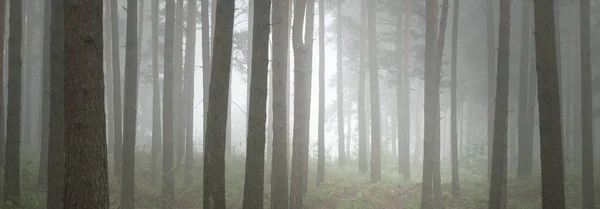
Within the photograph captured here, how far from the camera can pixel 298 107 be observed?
11070 millimetres

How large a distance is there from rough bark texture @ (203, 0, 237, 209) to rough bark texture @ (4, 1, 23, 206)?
548 centimetres

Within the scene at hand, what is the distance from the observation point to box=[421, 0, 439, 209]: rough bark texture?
36.5ft

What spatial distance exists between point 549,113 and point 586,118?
776cm

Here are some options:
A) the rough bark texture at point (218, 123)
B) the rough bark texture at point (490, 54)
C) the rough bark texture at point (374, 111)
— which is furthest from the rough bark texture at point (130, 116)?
the rough bark texture at point (490, 54)

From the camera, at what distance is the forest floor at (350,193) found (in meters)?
12.2

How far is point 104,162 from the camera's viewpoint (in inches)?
184

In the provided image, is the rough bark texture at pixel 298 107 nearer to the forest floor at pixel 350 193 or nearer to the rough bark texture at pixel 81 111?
the forest floor at pixel 350 193

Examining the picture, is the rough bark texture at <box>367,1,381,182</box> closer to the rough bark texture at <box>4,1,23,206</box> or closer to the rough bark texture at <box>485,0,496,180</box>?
the rough bark texture at <box>485,0,496,180</box>

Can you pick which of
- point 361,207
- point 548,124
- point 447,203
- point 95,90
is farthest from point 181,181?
point 548,124

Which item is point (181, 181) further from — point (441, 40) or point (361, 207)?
point (441, 40)

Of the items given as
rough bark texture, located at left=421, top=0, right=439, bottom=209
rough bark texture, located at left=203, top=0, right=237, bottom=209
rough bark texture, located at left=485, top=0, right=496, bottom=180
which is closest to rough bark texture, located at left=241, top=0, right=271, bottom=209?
rough bark texture, located at left=203, top=0, right=237, bottom=209

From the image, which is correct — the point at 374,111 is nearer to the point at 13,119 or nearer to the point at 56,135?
the point at 56,135

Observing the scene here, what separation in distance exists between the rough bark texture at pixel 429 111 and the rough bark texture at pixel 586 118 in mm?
5409

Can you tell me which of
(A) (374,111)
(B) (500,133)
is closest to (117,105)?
→ (A) (374,111)
